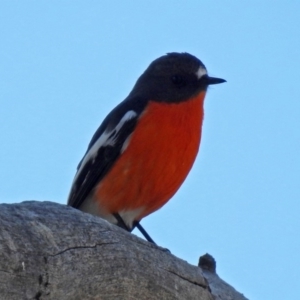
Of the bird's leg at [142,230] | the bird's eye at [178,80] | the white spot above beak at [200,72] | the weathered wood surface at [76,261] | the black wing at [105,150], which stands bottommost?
the weathered wood surface at [76,261]

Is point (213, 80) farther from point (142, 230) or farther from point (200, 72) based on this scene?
point (142, 230)

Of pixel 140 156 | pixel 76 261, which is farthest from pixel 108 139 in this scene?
pixel 76 261

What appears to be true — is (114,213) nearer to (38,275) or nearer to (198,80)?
(198,80)

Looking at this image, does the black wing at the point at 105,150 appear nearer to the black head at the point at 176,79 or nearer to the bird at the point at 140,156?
the bird at the point at 140,156

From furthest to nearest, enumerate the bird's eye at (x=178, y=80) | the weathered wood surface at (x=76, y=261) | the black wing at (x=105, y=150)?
the bird's eye at (x=178, y=80)
the black wing at (x=105, y=150)
the weathered wood surface at (x=76, y=261)

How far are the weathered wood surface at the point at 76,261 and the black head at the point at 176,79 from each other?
3.26 m

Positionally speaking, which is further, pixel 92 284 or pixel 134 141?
pixel 134 141

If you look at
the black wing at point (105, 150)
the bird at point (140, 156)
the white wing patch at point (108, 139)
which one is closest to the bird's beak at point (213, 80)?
the bird at point (140, 156)

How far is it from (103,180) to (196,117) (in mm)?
1071

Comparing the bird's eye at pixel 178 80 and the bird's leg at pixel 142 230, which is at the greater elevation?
the bird's eye at pixel 178 80

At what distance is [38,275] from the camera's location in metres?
3.69

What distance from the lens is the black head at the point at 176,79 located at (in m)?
7.68

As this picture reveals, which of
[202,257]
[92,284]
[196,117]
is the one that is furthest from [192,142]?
[92,284]

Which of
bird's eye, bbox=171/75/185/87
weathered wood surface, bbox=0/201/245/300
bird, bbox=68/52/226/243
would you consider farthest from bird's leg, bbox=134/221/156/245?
weathered wood surface, bbox=0/201/245/300
